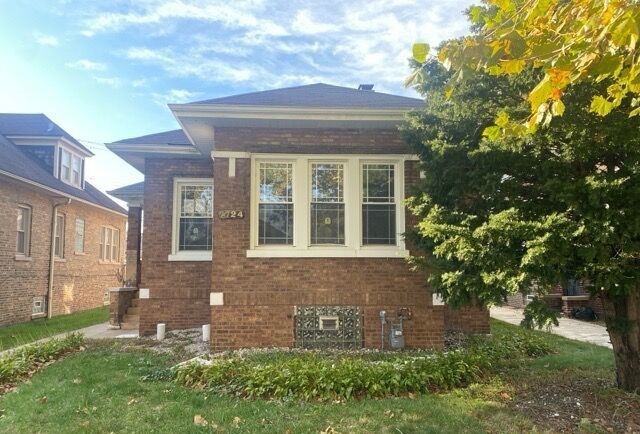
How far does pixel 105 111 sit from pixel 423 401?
15603mm

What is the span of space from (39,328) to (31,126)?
850 cm

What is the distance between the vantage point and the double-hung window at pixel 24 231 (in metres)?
14.0

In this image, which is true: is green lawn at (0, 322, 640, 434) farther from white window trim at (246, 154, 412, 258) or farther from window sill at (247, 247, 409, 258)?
white window trim at (246, 154, 412, 258)

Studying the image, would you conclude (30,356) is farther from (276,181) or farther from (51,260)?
(51,260)

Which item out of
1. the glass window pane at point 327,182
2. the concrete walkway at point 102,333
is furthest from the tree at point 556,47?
the concrete walkway at point 102,333

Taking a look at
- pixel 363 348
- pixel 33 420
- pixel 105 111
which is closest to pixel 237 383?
pixel 33 420

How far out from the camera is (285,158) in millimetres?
8055

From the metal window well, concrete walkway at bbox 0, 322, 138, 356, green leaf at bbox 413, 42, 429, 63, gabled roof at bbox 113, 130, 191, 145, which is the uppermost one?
gabled roof at bbox 113, 130, 191, 145

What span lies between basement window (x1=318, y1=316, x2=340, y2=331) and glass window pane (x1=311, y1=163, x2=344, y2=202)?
202 cm

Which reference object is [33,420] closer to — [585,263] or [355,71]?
[585,263]

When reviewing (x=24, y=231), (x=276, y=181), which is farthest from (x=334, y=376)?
(x=24, y=231)

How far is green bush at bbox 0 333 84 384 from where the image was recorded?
641 centimetres

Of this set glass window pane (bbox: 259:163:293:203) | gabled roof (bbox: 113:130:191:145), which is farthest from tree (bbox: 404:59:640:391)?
gabled roof (bbox: 113:130:191:145)

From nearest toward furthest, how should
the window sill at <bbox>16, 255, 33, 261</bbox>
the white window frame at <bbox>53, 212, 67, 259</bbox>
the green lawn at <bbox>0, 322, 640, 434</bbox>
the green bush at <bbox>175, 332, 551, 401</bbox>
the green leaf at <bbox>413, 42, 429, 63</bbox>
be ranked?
the green leaf at <bbox>413, 42, 429, 63</bbox> → the green lawn at <bbox>0, 322, 640, 434</bbox> → the green bush at <bbox>175, 332, 551, 401</bbox> → the window sill at <bbox>16, 255, 33, 261</bbox> → the white window frame at <bbox>53, 212, 67, 259</bbox>
